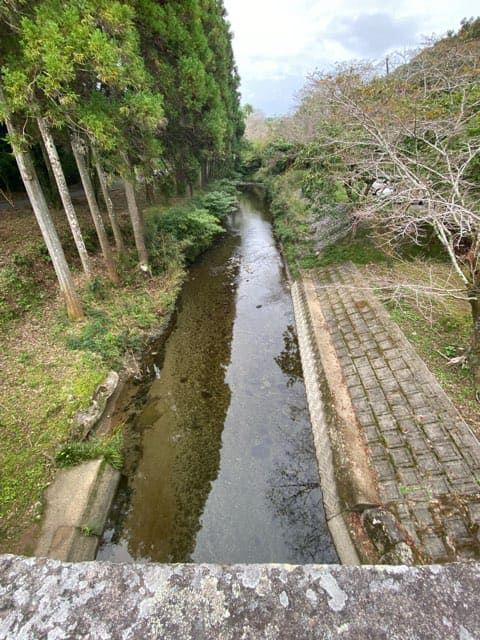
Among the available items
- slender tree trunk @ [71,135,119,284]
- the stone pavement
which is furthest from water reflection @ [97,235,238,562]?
slender tree trunk @ [71,135,119,284]

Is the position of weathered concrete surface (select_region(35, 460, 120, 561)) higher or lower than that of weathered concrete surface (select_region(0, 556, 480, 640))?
lower

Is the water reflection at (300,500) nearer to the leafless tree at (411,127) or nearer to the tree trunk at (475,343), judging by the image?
the tree trunk at (475,343)

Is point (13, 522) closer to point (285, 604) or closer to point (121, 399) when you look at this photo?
point (121, 399)

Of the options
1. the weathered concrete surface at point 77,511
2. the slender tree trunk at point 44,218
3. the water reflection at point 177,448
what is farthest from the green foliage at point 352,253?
the weathered concrete surface at point 77,511

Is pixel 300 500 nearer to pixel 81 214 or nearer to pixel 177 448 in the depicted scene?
pixel 177 448

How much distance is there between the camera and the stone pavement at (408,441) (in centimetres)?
376

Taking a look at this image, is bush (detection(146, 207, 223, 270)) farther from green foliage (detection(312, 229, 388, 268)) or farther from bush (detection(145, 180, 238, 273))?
green foliage (detection(312, 229, 388, 268))

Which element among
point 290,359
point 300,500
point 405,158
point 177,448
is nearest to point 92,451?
point 177,448

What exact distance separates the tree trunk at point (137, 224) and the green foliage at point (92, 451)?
245 inches

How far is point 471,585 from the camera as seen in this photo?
1.26 meters

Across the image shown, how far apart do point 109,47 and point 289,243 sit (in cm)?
1024

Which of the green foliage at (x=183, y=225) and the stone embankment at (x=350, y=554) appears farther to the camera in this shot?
the green foliage at (x=183, y=225)

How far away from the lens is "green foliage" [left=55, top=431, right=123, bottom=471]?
16.0 feet

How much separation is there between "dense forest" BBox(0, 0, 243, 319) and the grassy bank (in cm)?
74
